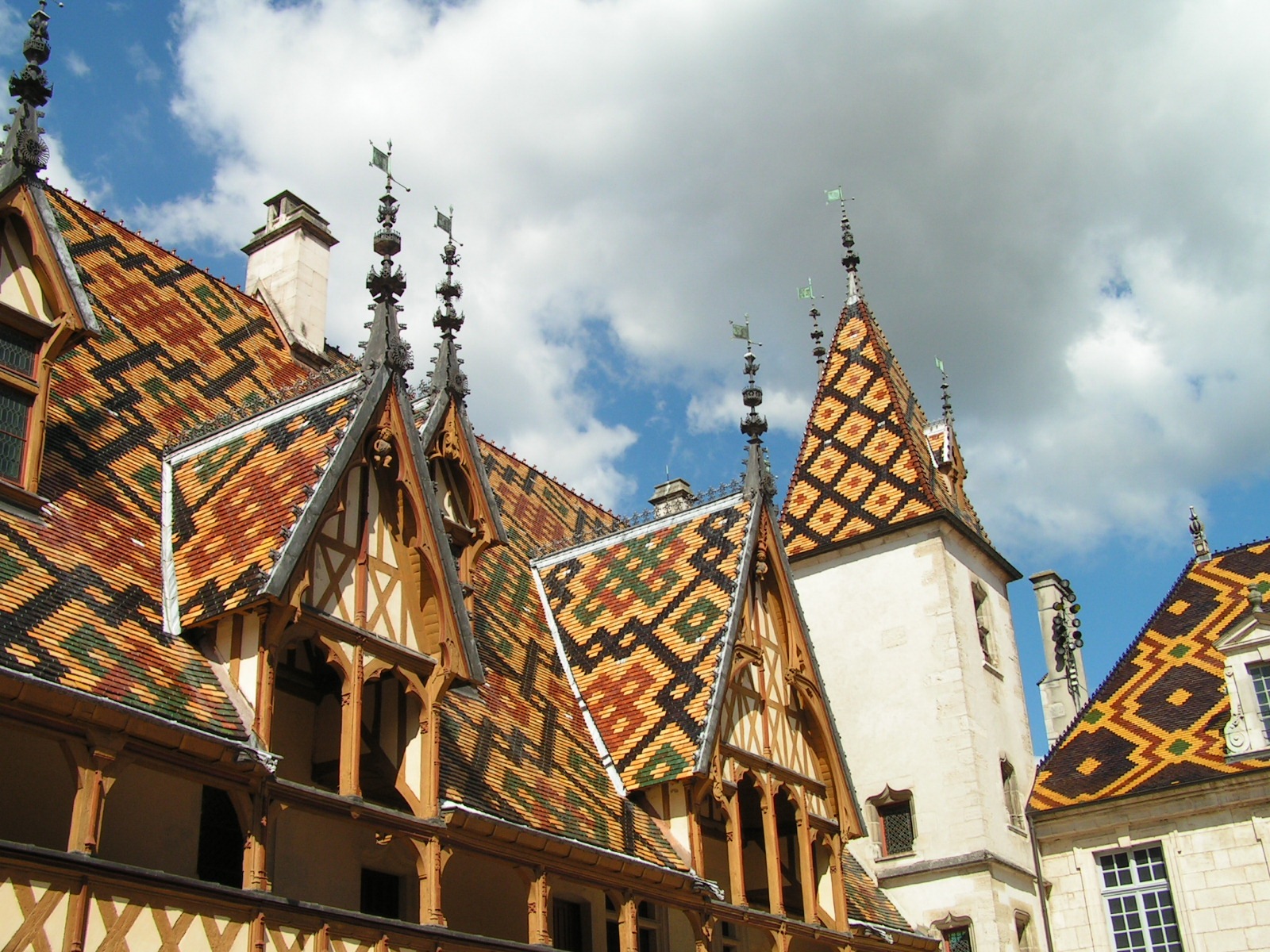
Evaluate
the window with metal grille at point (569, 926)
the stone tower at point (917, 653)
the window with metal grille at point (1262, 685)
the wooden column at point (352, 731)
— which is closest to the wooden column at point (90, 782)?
the wooden column at point (352, 731)

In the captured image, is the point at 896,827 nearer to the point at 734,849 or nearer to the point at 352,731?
the point at 734,849

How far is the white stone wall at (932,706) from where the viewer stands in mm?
20875

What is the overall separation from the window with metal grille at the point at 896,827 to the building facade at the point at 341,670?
74.5 inches

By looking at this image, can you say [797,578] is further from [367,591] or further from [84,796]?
[84,796]

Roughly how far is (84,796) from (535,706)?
24.5 feet

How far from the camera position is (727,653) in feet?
52.3

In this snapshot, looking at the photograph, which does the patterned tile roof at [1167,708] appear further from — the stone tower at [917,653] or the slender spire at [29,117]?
the slender spire at [29,117]

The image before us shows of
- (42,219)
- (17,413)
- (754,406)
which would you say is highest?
(754,406)

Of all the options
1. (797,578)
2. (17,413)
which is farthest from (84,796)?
(797,578)

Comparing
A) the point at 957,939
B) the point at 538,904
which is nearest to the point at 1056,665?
the point at 957,939

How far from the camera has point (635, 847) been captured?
1404 cm

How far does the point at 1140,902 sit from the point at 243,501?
15988 mm

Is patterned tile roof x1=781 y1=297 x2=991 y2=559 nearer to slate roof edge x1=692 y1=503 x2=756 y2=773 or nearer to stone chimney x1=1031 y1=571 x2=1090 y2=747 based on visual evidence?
stone chimney x1=1031 y1=571 x2=1090 y2=747

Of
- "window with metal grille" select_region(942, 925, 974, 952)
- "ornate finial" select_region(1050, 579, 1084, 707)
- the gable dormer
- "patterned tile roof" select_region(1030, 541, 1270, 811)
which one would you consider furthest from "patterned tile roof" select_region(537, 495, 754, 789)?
"ornate finial" select_region(1050, 579, 1084, 707)
